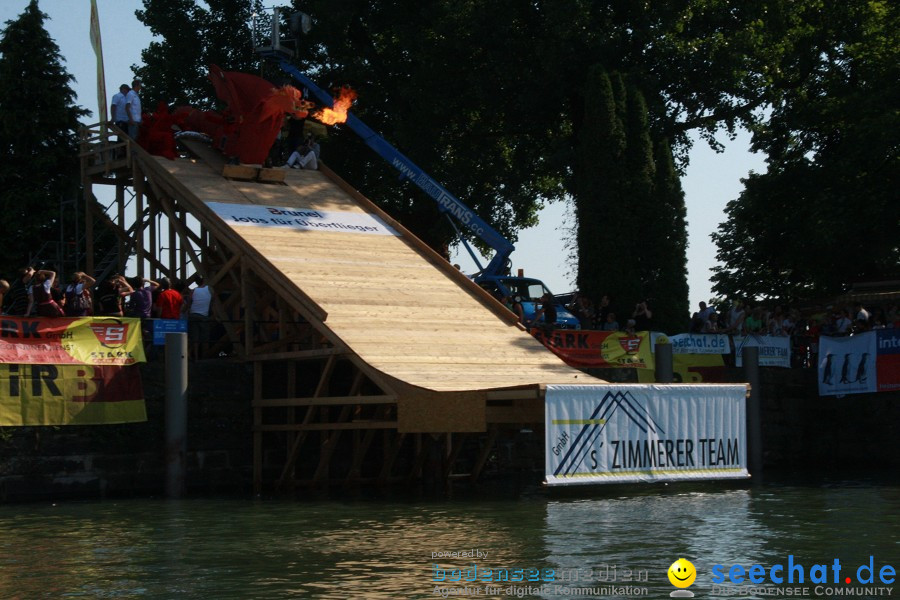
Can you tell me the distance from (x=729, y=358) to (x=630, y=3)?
12.6 meters

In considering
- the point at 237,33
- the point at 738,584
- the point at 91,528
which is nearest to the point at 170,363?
the point at 91,528

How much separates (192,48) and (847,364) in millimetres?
23442

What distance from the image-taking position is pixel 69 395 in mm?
22578

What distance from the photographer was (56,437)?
22.7 metres

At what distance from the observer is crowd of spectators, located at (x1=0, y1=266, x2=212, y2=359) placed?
23500mm

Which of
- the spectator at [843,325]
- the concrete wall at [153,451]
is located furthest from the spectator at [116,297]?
the spectator at [843,325]

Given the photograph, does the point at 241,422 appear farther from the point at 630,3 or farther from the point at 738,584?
the point at 630,3

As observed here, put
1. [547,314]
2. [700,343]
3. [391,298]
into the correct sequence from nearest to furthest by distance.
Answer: [391,298]
[547,314]
[700,343]

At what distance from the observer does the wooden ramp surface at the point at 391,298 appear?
2192 cm

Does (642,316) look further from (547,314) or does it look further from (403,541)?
(403,541)

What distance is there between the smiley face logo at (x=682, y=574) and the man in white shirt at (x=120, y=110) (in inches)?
772

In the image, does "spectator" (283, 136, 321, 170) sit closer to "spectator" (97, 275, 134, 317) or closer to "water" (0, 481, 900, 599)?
"spectator" (97, 275, 134, 317)

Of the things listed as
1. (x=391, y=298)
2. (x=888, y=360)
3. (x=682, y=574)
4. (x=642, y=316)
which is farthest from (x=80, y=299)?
(x=888, y=360)

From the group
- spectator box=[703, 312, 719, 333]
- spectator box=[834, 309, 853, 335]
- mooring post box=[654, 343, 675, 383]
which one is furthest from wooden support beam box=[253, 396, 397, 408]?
spectator box=[834, 309, 853, 335]
